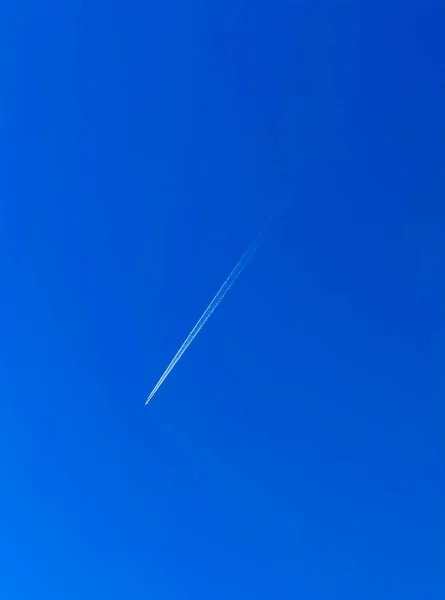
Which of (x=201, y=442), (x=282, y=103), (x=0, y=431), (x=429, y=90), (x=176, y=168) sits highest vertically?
(x=429, y=90)

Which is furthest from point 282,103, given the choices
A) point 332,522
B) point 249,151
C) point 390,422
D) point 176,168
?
point 332,522

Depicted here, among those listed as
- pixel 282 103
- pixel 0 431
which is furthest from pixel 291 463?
pixel 282 103

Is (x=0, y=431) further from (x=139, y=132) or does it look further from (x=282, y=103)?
(x=282, y=103)

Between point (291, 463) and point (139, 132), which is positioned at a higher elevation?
point (139, 132)
